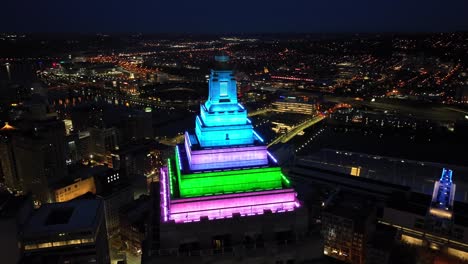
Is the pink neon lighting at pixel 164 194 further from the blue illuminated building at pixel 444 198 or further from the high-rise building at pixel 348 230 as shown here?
the blue illuminated building at pixel 444 198

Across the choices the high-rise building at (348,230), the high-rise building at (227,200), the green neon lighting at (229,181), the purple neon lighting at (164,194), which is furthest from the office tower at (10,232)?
the high-rise building at (348,230)

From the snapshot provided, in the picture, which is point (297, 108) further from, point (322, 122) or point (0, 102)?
point (0, 102)

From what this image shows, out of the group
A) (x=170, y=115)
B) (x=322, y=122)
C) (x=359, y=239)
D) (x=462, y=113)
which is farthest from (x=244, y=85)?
(x=359, y=239)

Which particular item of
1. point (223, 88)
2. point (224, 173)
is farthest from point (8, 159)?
point (224, 173)

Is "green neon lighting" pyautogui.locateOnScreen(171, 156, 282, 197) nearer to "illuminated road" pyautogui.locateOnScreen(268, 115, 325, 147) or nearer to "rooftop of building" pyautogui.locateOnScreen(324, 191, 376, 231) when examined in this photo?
"rooftop of building" pyautogui.locateOnScreen(324, 191, 376, 231)

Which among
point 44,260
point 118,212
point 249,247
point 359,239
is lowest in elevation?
point 118,212

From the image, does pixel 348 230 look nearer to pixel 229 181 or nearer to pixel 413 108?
pixel 229 181
